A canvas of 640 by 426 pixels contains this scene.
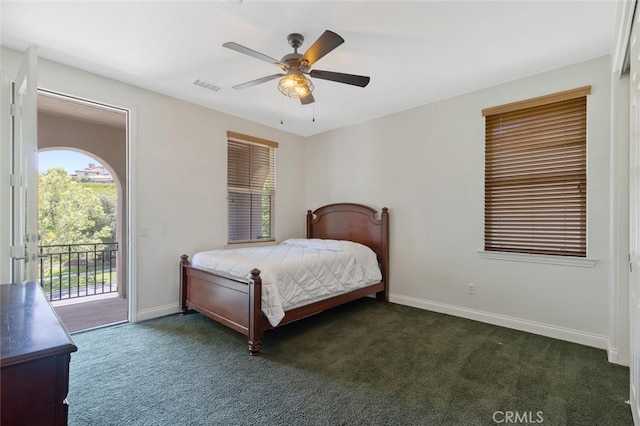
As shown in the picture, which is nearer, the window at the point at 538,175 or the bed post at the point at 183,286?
the window at the point at 538,175

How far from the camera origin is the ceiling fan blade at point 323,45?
193 centimetres

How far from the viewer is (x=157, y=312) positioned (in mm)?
3457

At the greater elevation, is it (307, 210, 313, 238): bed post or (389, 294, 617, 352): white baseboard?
(307, 210, 313, 238): bed post

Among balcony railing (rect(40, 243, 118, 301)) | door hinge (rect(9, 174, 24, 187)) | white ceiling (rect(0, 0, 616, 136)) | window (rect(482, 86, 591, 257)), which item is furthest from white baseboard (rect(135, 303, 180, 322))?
window (rect(482, 86, 591, 257))

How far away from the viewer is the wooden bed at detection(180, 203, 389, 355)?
2.57 meters

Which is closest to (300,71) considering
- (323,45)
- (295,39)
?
(295,39)

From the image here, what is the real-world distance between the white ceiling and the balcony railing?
129 inches

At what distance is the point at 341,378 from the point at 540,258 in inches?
91.3

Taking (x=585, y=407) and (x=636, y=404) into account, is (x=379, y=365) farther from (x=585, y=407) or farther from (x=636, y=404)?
(x=636, y=404)

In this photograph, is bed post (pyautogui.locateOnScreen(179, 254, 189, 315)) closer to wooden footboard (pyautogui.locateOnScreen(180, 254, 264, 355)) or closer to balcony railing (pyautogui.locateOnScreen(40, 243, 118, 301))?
wooden footboard (pyautogui.locateOnScreen(180, 254, 264, 355))

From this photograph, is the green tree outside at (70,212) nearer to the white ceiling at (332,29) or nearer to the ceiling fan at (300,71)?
the white ceiling at (332,29)

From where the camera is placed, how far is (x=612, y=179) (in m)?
2.48

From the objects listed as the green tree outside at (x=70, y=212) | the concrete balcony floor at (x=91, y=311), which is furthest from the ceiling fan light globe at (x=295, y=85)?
the green tree outside at (x=70, y=212)

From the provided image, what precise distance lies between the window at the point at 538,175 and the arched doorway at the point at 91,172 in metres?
4.48
